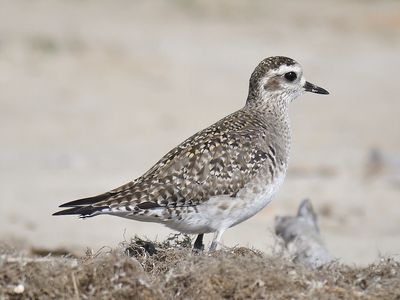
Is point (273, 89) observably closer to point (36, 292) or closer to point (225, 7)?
point (36, 292)

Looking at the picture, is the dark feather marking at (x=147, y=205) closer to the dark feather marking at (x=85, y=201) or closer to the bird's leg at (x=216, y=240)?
the dark feather marking at (x=85, y=201)

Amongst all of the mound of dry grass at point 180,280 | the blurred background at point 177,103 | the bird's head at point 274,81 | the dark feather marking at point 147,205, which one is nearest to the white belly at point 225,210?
the dark feather marking at point 147,205

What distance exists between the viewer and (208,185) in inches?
332

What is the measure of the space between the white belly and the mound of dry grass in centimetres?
134

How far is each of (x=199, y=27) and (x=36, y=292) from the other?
19.5 m

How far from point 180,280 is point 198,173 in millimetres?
1938

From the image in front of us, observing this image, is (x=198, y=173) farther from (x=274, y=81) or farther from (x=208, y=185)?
(x=274, y=81)

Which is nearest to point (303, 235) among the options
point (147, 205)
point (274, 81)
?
point (274, 81)

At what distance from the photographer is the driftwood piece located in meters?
9.45

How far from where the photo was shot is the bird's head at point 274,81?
961 cm

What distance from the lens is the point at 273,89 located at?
379 inches

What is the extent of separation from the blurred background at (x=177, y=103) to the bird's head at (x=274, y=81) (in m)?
1.70

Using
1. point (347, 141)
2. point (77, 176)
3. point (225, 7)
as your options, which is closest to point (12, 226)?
point (77, 176)

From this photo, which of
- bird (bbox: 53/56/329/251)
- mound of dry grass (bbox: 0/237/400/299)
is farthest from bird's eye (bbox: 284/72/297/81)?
mound of dry grass (bbox: 0/237/400/299)
